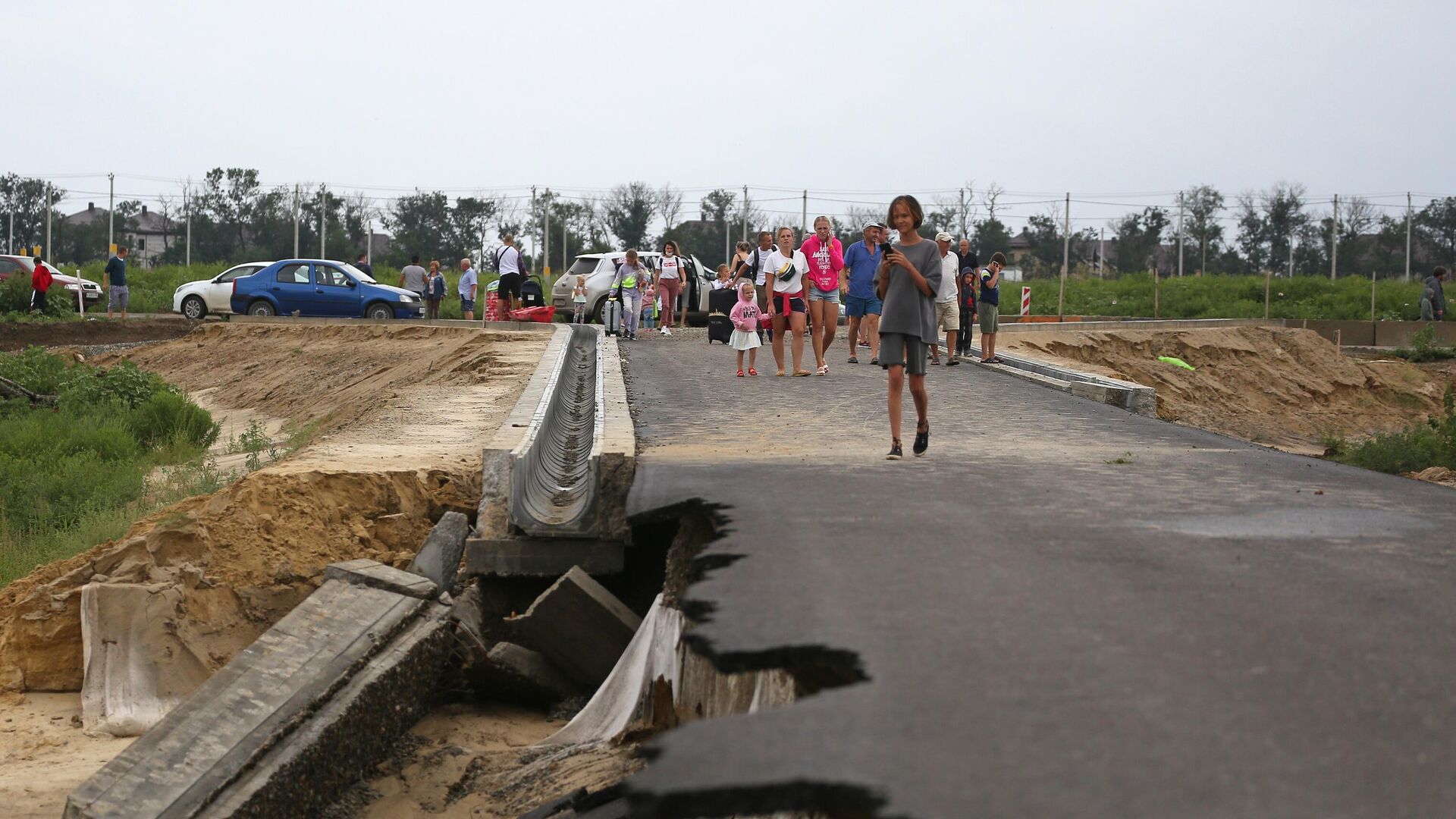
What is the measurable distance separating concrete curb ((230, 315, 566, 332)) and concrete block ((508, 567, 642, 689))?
53.1 ft

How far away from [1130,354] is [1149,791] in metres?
26.1

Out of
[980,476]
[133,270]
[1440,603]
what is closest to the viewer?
[1440,603]

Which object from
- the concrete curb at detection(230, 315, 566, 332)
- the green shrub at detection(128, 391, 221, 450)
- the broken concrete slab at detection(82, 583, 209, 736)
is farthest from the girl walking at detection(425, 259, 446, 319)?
the broken concrete slab at detection(82, 583, 209, 736)

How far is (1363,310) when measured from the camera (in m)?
42.8

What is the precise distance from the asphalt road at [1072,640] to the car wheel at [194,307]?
2710 centimetres

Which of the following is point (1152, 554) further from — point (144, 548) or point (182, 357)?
point (182, 357)

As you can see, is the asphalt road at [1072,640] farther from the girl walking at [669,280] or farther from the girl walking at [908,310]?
the girl walking at [669,280]

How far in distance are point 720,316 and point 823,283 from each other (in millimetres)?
6185

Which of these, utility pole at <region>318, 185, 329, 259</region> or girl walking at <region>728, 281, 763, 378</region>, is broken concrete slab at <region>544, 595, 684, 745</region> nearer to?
girl walking at <region>728, 281, 763, 378</region>

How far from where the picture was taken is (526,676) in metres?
7.96

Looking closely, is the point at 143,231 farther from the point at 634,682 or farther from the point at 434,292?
the point at 634,682

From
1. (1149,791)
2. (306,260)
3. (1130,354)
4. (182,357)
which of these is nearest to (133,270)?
(306,260)

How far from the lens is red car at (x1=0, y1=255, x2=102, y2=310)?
3562 cm

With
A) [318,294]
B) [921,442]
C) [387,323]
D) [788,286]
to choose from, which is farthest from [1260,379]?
[921,442]
